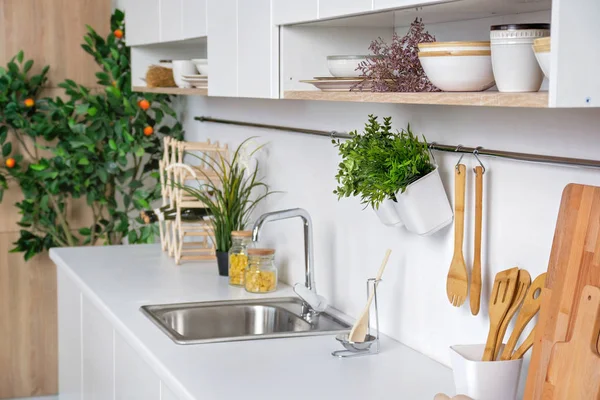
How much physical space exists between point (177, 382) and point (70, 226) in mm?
2638

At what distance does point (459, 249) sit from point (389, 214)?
22 cm

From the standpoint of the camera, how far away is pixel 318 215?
8.86ft

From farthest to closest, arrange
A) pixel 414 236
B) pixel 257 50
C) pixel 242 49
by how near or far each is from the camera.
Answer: pixel 242 49 < pixel 257 50 < pixel 414 236

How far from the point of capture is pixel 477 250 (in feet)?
6.17

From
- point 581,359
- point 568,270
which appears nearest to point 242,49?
point 568,270

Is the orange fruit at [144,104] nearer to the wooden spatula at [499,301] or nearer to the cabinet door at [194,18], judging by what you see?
the cabinet door at [194,18]

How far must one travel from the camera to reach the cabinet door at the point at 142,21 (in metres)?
3.25

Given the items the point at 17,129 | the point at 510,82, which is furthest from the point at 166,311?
the point at 17,129

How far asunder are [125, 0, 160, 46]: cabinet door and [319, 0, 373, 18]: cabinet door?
143 centimetres

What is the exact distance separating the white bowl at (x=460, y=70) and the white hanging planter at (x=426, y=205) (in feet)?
1.28

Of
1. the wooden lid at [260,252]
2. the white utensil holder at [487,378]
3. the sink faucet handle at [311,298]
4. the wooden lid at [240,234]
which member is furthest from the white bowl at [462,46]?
the wooden lid at [240,234]

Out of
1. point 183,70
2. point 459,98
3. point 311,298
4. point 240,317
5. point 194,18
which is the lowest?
point 240,317

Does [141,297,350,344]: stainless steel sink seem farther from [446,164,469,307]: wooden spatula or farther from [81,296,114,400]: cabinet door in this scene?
[446,164,469,307]: wooden spatula

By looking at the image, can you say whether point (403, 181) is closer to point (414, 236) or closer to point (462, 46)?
point (414, 236)
